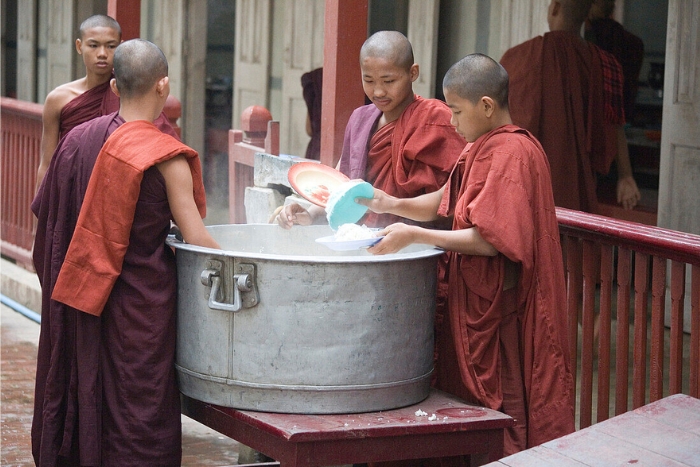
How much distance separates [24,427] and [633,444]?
3127 mm

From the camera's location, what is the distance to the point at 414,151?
3.81 meters

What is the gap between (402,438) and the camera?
10.7 feet

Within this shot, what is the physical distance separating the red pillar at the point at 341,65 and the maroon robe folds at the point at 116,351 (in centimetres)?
130

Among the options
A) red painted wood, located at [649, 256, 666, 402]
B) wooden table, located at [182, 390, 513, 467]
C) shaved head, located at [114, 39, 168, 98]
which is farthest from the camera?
red painted wood, located at [649, 256, 666, 402]

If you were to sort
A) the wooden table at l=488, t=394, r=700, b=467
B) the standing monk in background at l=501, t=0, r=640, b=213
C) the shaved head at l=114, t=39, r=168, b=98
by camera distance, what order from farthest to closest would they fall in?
the standing monk in background at l=501, t=0, r=640, b=213, the shaved head at l=114, t=39, r=168, b=98, the wooden table at l=488, t=394, r=700, b=467

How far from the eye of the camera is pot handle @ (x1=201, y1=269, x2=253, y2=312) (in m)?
3.15

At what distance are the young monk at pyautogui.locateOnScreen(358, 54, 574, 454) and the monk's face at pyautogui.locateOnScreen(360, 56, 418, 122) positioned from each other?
1.31 ft

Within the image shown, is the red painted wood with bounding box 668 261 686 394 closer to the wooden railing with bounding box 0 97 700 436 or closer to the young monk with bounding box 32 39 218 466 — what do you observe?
the wooden railing with bounding box 0 97 700 436

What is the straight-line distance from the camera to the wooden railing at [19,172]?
7672 mm

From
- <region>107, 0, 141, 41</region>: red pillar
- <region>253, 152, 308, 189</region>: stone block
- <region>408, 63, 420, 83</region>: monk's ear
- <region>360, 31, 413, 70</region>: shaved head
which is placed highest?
<region>107, 0, 141, 41</region>: red pillar

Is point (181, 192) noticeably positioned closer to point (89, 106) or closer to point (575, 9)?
point (89, 106)

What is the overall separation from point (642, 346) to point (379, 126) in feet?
4.03

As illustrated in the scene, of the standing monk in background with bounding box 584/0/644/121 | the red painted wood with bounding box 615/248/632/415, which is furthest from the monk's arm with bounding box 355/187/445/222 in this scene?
the standing monk in background with bounding box 584/0/644/121

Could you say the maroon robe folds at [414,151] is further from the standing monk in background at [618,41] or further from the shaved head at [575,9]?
the standing monk in background at [618,41]
